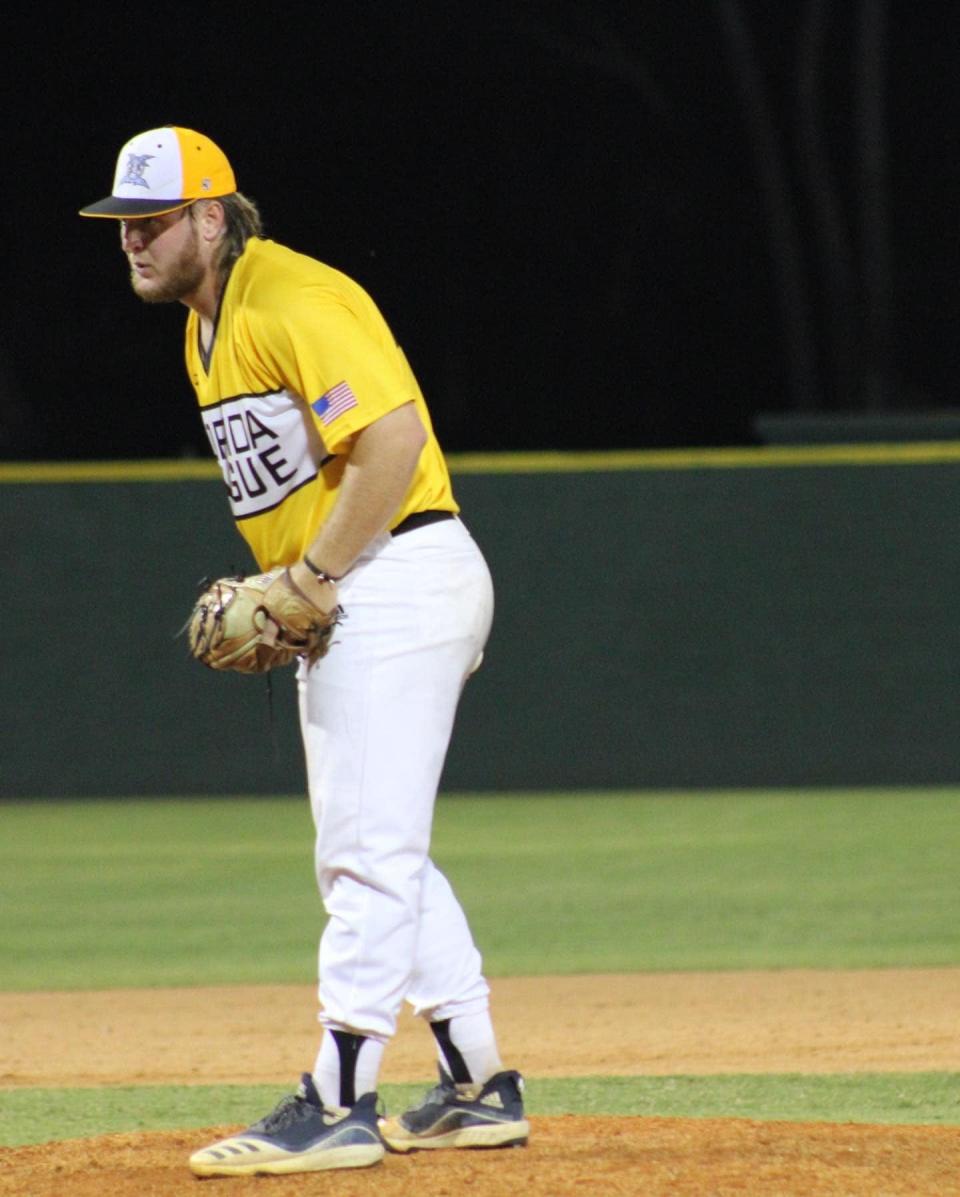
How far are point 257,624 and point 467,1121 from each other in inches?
37.5

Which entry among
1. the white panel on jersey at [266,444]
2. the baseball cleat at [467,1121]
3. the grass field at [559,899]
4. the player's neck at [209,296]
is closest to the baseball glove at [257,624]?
the white panel on jersey at [266,444]

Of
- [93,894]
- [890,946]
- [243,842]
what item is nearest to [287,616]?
[890,946]

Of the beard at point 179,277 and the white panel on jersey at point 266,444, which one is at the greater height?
the beard at point 179,277

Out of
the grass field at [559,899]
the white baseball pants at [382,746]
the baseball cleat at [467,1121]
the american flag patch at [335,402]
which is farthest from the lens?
the grass field at [559,899]

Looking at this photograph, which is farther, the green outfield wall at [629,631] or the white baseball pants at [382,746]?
the green outfield wall at [629,631]

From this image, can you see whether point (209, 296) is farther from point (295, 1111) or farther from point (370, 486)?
point (295, 1111)

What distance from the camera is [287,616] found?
343 centimetres

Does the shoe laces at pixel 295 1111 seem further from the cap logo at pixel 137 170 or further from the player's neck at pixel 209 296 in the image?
the cap logo at pixel 137 170

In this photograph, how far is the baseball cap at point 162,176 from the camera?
3479 millimetres

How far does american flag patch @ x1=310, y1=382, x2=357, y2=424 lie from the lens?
3.36 meters

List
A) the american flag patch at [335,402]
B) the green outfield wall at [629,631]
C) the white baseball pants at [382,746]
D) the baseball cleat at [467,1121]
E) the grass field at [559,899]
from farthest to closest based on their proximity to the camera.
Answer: the green outfield wall at [629,631], the grass field at [559,899], the baseball cleat at [467,1121], the white baseball pants at [382,746], the american flag patch at [335,402]

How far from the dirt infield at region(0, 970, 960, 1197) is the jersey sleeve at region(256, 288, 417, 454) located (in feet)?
4.00

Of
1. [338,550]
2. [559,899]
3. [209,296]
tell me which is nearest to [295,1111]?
[338,550]

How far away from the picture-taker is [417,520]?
3.57 metres
